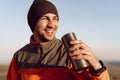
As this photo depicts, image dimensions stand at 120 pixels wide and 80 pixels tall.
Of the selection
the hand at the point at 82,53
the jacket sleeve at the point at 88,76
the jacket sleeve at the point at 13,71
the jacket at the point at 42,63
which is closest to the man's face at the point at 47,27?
the jacket at the point at 42,63

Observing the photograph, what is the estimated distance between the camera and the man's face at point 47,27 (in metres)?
6.02

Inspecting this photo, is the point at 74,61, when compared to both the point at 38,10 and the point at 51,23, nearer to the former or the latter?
the point at 51,23

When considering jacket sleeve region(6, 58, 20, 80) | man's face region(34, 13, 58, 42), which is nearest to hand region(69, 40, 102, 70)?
man's face region(34, 13, 58, 42)

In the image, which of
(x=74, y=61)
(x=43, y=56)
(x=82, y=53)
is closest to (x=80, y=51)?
(x=82, y=53)

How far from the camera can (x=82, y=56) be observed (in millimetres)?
4949

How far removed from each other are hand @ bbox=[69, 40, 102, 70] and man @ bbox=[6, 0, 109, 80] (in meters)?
0.34

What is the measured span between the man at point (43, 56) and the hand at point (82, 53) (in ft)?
1.13

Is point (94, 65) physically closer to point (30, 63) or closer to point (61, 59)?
point (61, 59)

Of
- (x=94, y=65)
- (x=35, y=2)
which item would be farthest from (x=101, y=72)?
(x=35, y=2)

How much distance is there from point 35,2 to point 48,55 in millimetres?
1231

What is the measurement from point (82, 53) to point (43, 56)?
1383 mm

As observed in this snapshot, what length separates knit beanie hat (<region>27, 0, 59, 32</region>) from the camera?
254 inches

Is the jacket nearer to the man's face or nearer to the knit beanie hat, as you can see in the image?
the man's face

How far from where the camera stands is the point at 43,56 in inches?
245
